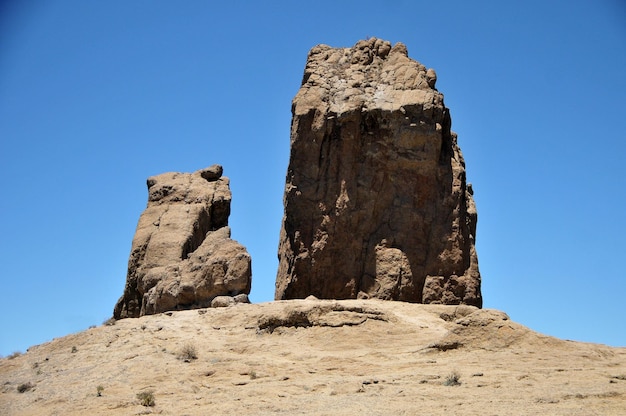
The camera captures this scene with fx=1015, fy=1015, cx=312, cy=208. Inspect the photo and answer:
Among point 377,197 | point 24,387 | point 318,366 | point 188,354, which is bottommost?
point 24,387

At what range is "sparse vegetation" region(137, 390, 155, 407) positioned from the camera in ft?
53.4

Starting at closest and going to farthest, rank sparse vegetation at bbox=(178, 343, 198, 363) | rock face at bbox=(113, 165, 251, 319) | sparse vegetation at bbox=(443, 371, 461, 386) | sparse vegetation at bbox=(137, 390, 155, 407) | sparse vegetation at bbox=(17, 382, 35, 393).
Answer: sparse vegetation at bbox=(443, 371, 461, 386) → sparse vegetation at bbox=(137, 390, 155, 407) → sparse vegetation at bbox=(178, 343, 198, 363) → sparse vegetation at bbox=(17, 382, 35, 393) → rock face at bbox=(113, 165, 251, 319)

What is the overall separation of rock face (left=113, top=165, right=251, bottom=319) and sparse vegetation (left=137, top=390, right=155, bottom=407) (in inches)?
271

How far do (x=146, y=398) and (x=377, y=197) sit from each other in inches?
497

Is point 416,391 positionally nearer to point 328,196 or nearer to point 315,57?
point 328,196

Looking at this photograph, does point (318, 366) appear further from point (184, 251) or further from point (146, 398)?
point (184, 251)

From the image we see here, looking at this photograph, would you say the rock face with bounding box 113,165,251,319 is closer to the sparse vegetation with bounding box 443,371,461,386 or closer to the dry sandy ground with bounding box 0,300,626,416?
the dry sandy ground with bounding box 0,300,626,416

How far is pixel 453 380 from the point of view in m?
15.9

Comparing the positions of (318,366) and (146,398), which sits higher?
(318,366)

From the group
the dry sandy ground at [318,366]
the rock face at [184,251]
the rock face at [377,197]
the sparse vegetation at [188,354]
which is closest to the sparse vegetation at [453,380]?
the dry sandy ground at [318,366]

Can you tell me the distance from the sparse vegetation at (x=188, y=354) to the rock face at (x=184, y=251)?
4.69 meters

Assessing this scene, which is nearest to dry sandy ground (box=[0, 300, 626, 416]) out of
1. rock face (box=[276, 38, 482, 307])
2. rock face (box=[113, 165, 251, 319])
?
rock face (box=[113, 165, 251, 319])

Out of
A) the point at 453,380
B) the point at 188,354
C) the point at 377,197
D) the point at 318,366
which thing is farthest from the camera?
the point at 377,197

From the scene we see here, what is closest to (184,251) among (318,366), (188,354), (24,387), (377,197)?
(377,197)
